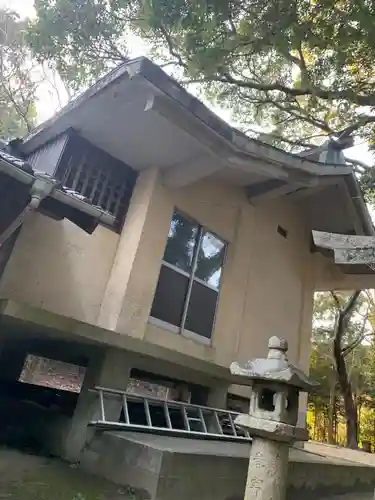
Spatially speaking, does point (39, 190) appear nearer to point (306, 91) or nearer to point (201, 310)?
point (201, 310)

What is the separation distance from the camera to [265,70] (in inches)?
435

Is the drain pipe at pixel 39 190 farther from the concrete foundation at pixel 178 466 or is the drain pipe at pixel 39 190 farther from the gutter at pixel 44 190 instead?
the concrete foundation at pixel 178 466

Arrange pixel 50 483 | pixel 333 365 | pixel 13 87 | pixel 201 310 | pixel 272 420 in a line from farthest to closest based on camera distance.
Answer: pixel 333 365 < pixel 13 87 < pixel 201 310 < pixel 50 483 < pixel 272 420

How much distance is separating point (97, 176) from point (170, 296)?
8.00 feet

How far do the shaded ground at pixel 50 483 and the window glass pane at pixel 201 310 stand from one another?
3166mm

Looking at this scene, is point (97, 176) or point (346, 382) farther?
point (346, 382)

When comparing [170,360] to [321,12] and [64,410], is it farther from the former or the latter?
[321,12]

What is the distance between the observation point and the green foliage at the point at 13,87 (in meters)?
13.1

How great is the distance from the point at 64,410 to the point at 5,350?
1.73 metres

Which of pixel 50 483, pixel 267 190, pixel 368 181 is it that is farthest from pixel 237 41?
pixel 50 483

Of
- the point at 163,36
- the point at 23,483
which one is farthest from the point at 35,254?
the point at 163,36

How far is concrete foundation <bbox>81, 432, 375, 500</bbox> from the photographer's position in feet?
13.2

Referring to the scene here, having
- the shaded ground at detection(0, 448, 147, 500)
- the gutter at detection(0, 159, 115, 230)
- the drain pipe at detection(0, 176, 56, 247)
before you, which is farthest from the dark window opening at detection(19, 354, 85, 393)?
the drain pipe at detection(0, 176, 56, 247)

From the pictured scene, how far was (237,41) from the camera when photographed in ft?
30.0
